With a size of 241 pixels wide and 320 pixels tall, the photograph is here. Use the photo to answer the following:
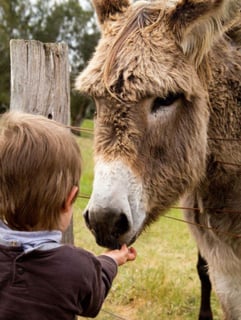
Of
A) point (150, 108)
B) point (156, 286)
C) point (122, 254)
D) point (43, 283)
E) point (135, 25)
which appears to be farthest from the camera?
point (156, 286)

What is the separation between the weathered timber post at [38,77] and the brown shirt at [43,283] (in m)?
1.41

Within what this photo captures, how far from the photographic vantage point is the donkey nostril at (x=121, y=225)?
7.59 ft

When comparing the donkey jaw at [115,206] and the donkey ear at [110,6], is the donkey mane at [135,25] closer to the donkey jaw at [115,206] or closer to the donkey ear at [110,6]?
the donkey ear at [110,6]

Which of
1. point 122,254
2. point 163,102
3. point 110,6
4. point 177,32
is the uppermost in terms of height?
point 110,6

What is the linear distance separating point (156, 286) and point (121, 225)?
320 centimetres

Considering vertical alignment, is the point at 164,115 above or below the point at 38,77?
below

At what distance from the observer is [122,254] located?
A: 7.14 ft

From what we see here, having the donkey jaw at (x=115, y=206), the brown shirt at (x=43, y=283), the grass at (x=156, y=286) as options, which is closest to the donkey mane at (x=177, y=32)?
the donkey jaw at (x=115, y=206)

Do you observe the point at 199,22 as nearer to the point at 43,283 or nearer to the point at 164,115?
the point at 164,115

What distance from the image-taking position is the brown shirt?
1.72 metres

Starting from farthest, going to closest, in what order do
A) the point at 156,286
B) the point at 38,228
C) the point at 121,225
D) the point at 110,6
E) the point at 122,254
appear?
1. the point at 156,286
2. the point at 110,6
3. the point at 121,225
4. the point at 122,254
5. the point at 38,228

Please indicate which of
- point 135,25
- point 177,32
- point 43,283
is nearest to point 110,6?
point 135,25

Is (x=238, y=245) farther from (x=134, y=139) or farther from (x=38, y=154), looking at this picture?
(x=38, y=154)

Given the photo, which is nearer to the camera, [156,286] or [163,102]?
[163,102]
